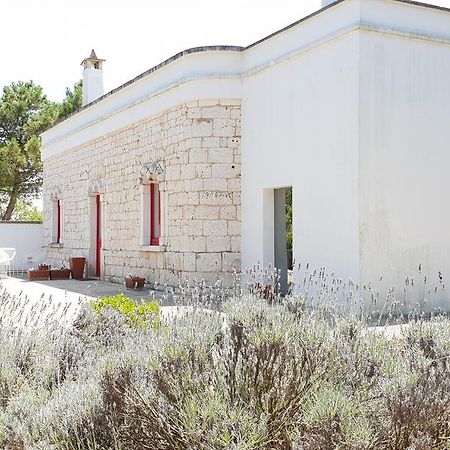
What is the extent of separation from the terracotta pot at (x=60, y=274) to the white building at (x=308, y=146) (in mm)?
3386

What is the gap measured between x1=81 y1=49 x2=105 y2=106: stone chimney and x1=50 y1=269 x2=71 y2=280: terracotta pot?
5518mm

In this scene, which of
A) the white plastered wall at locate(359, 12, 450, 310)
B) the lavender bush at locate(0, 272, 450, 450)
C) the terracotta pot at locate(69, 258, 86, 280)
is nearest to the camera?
the lavender bush at locate(0, 272, 450, 450)

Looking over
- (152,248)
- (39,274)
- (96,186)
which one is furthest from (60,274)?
(152,248)

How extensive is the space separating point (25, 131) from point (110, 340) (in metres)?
23.8

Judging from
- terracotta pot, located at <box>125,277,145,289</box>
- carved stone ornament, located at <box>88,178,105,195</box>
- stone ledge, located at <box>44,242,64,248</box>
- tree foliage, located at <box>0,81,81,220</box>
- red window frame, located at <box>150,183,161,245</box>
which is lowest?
terracotta pot, located at <box>125,277,145,289</box>

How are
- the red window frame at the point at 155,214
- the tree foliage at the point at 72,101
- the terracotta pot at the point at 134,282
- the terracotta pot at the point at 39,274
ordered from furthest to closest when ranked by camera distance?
the tree foliage at the point at 72,101
the terracotta pot at the point at 39,274
the red window frame at the point at 155,214
the terracotta pot at the point at 134,282

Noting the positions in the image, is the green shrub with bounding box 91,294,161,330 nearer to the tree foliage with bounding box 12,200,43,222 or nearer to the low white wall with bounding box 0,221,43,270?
the low white wall with bounding box 0,221,43,270

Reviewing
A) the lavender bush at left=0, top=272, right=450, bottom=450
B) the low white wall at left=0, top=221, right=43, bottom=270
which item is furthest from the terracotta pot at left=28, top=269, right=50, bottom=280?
the lavender bush at left=0, top=272, right=450, bottom=450

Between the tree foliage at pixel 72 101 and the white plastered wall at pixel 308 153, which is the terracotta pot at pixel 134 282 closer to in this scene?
the white plastered wall at pixel 308 153

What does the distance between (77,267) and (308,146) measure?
889 cm

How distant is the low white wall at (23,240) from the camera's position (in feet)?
68.3

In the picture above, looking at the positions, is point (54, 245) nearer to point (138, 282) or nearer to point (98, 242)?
point (98, 242)

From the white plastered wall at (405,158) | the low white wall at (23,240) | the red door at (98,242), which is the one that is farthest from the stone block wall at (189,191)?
the low white wall at (23,240)

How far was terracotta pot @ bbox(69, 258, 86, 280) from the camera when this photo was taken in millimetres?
16281
